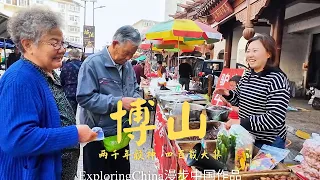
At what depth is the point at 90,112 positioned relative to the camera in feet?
6.66

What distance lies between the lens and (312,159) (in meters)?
1.37

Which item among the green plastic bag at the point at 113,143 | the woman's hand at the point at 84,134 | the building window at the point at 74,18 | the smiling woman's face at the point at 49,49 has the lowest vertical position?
the green plastic bag at the point at 113,143

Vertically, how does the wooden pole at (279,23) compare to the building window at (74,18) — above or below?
below

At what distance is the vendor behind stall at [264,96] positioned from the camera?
167 centimetres

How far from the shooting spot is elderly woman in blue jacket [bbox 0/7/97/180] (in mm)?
1021

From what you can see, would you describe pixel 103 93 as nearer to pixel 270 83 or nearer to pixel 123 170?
pixel 123 170

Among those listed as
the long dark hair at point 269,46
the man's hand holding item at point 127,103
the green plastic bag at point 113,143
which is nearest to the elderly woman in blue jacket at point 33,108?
the man's hand holding item at point 127,103

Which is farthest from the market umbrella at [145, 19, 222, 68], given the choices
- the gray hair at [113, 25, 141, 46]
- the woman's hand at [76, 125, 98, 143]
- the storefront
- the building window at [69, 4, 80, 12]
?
the building window at [69, 4, 80, 12]

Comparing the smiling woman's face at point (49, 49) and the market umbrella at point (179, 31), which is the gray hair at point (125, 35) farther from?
the market umbrella at point (179, 31)

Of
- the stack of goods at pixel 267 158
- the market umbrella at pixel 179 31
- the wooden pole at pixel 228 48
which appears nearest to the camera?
the stack of goods at pixel 267 158

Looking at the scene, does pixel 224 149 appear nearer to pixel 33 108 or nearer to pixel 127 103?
pixel 127 103

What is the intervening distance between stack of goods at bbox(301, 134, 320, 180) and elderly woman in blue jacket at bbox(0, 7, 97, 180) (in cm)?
118

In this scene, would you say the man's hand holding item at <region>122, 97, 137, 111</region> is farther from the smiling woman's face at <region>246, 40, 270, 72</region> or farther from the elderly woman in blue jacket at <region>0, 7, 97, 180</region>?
the smiling woman's face at <region>246, 40, 270, 72</region>

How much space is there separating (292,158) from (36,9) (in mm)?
2038
